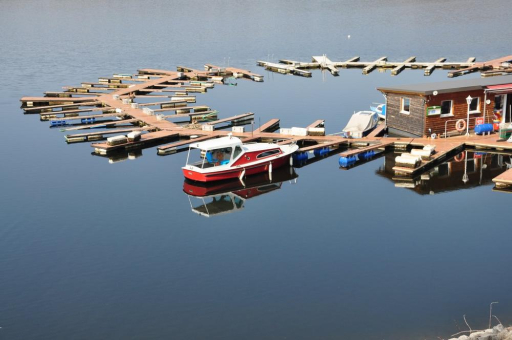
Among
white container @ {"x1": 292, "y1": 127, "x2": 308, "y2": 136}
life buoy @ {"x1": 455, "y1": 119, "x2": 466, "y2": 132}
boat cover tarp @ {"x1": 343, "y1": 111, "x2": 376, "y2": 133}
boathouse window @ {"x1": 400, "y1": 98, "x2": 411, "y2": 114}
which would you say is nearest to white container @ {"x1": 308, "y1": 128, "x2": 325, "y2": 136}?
white container @ {"x1": 292, "y1": 127, "x2": 308, "y2": 136}

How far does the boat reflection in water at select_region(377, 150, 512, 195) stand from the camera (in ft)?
147

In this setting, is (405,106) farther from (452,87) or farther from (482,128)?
(482,128)

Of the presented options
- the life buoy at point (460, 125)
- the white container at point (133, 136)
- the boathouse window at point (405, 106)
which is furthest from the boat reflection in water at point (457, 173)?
the white container at point (133, 136)

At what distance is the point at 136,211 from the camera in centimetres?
4178

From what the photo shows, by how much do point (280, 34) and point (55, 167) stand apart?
111 metres

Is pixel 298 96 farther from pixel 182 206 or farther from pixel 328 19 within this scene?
pixel 328 19

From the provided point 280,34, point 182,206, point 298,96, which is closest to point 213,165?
point 182,206

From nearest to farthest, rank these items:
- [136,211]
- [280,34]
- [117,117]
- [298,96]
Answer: [136,211] < [117,117] < [298,96] < [280,34]

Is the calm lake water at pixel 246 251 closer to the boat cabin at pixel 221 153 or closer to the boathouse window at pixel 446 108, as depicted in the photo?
the boat cabin at pixel 221 153

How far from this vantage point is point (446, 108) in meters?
53.2

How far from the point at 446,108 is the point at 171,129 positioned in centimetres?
2403

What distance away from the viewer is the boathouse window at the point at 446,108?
52.8 meters

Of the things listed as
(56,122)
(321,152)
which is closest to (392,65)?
(321,152)

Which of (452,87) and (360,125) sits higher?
(452,87)
